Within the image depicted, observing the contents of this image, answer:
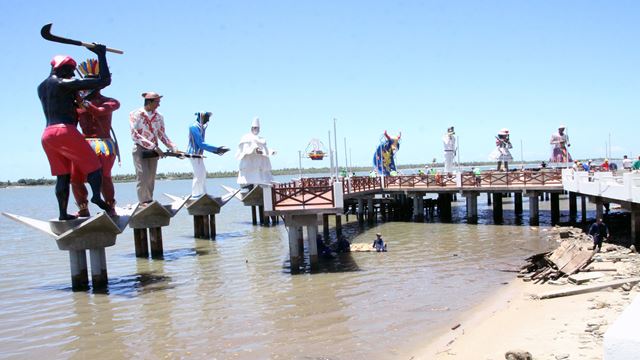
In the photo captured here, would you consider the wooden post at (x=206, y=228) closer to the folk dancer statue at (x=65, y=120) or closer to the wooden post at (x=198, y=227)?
the wooden post at (x=198, y=227)

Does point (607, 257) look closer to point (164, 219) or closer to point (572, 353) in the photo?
point (572, 353)

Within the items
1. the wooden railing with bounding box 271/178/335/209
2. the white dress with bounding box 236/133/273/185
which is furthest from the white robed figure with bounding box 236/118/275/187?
the wooden railing with bounding box 271/178/335/209

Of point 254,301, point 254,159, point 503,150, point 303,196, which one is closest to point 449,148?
point 503,150

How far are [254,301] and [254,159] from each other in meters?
20.9

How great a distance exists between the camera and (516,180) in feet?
103

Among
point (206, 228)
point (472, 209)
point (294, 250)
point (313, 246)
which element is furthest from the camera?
point (472, 209)

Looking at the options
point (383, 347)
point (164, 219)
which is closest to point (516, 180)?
point (164, 219)

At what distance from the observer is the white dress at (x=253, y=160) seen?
35.5 m

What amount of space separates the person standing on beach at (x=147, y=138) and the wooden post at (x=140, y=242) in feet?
6.46

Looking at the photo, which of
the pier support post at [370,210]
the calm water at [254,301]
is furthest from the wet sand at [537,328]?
the pier support post at [370,210]

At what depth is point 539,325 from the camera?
10.7 metres

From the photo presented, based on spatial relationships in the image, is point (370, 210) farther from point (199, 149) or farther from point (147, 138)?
point (147, 138)

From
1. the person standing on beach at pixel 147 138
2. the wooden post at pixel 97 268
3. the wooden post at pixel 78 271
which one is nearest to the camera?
the wooden post at pixel 78 271

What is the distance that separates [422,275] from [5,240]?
30.7 meters
